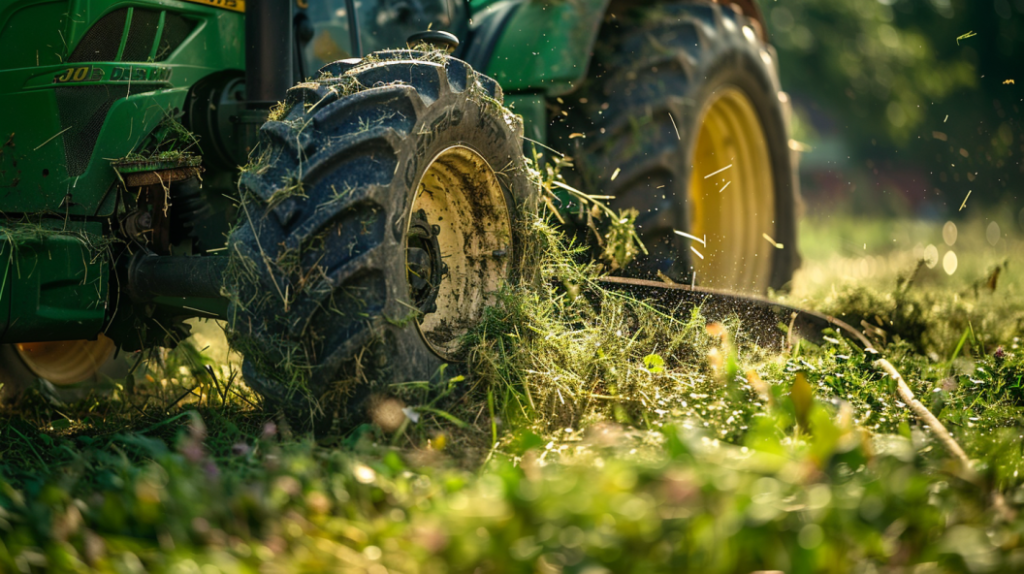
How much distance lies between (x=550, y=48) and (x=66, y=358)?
7.35 ft

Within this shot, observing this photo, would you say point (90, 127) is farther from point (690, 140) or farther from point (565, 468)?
point (690, 140)

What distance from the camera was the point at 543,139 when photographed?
3.75 meters

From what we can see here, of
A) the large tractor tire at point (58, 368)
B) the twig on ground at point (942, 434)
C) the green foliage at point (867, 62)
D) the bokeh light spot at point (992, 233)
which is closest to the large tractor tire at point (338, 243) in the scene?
the twig on ground at point (942, 434)

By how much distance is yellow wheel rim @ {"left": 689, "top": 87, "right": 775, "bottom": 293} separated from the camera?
4859 mm

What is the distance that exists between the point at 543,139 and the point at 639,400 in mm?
1426

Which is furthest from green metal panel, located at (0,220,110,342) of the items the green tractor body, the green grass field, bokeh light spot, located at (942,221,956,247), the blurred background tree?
the blurred background tree

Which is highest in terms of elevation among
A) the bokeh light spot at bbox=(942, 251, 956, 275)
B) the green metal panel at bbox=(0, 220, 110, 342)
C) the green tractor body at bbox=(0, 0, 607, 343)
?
the green tractor body at bbox=(0, 0, 607, 343)

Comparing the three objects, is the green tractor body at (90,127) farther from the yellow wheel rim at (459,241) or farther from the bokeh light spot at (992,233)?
the bokeh light spot at (992,233)

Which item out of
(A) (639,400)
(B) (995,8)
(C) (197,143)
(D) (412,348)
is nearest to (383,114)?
(D) (412,348)

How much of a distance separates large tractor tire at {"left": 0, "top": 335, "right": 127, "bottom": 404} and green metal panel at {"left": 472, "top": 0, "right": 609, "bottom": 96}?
1.91 m

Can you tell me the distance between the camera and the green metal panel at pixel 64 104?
281 centimetres

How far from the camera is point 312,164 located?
2252 mm

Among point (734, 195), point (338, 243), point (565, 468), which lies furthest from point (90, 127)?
point (734, 195)

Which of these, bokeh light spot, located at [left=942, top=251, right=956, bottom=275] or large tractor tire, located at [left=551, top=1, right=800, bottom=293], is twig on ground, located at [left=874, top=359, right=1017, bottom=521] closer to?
large tractor tire, located at [left=551, top=1, right=800, bottom=293]
